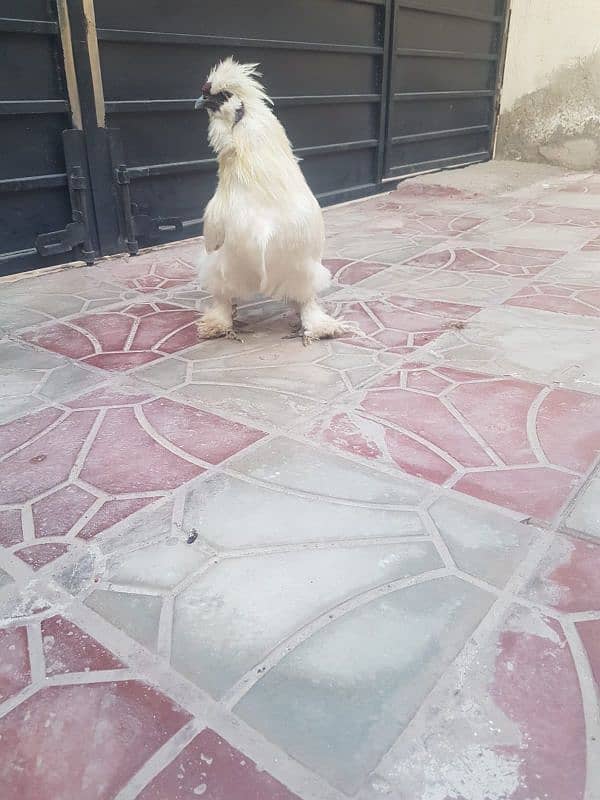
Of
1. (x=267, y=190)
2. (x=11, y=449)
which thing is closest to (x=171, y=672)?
(x=11, y=449)

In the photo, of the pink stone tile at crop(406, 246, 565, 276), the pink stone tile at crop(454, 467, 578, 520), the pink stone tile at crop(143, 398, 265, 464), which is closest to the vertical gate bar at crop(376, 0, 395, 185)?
the pink stone tile at crop(406, 246, 565, 276)

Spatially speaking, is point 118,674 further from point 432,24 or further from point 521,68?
point 521,68

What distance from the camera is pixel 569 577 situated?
5.37 ft

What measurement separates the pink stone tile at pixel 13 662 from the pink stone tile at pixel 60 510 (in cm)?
37

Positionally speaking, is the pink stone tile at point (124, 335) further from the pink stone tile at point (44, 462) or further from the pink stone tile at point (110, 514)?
the pink stone tile at point (110, 514)

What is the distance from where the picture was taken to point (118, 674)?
55.3 inches

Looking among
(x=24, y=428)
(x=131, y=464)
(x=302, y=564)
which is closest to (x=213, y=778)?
(x=302, y=564)

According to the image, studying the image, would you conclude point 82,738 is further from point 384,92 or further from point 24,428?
point 384,92

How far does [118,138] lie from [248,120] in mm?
2125

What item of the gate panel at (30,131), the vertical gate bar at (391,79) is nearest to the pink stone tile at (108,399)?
the gate panel at (30,131)

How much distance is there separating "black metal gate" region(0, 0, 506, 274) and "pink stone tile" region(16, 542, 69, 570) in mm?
3118

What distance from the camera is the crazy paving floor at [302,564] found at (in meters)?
1.23

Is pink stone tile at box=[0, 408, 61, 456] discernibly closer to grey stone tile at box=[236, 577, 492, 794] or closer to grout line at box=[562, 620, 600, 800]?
grey stone tile at box=[236, 577, 492, 794]

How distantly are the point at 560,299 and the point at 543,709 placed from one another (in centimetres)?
295
